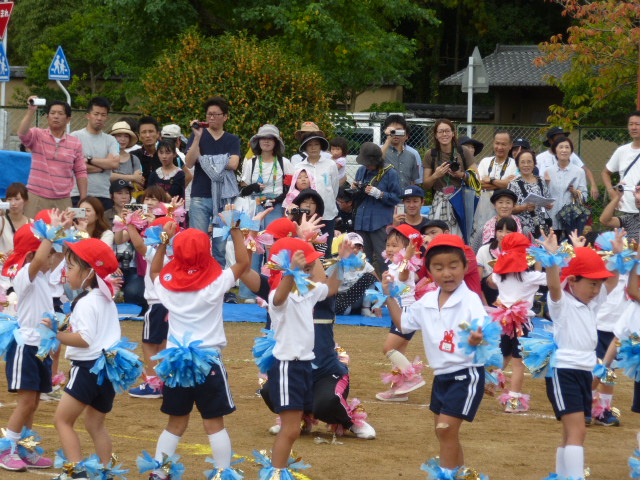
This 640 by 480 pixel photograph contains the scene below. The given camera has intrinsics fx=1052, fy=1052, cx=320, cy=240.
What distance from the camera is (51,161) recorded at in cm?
1115

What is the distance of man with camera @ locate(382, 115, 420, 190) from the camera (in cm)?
1320

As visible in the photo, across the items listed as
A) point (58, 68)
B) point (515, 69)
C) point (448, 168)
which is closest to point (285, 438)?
point (448, 168)

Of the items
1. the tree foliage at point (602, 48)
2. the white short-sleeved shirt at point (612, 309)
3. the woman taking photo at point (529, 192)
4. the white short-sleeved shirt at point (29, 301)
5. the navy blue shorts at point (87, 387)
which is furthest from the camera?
the tree foliage at point (602, 48)

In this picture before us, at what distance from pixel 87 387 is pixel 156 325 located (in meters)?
2.50

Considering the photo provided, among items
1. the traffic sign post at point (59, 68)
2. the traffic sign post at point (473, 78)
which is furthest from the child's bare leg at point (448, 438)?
the traffic sign post at point (473, 78)

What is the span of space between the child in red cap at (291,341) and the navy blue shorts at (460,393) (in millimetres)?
848

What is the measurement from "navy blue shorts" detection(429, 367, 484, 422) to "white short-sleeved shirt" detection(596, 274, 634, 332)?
263 centimetres

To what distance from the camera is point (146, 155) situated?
1296 cm

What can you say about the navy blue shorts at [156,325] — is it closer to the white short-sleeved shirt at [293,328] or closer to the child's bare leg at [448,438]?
the white short-sleeved shirt at [293,328]

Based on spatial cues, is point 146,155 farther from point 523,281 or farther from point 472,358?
point 472,358

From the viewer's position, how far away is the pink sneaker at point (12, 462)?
21.5 feet

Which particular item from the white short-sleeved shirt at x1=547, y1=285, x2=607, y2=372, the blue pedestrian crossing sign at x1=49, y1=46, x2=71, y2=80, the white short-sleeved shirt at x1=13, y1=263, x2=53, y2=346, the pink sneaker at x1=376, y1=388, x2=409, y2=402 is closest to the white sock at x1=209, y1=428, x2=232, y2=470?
the white short-sleeved shirt at x1=13, y1=263, x2=53, y2=346

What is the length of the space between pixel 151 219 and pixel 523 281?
3.16 meters

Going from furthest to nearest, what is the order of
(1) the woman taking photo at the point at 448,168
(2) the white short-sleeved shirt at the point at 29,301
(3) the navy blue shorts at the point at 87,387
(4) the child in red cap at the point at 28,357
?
(1) the woman taking photo at the point at 448,168 → (2) the white short-sleeved shirt at the point at 29,301 → (4) the child in red cap at the point at 28,357 → (3) the navy blue shorts at the point at 87,387
